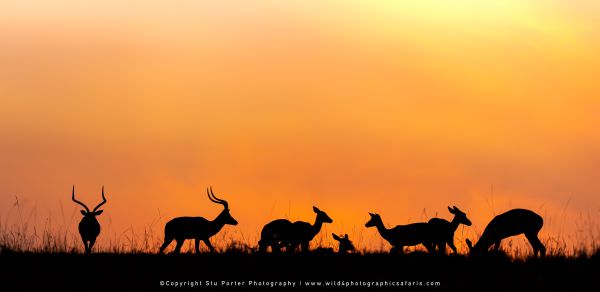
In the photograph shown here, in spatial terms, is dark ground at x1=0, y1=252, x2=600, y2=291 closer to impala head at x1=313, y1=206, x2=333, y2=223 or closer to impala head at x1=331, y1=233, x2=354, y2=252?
impala head at x1=331, y1=233, x2=354, y2=252

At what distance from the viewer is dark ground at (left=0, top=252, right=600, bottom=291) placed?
13703 mm

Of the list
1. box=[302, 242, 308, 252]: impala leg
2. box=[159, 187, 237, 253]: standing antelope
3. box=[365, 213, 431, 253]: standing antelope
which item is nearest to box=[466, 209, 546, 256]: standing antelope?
box=[365, 213, 431, 253]: standing antelope

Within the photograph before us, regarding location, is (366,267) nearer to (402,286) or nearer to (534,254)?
(402,286)

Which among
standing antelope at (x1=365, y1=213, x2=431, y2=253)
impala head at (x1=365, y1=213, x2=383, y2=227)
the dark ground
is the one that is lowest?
the dark ground

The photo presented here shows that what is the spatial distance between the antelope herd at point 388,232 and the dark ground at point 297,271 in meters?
1.83

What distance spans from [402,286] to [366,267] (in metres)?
1.60

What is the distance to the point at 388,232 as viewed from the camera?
21266 mm

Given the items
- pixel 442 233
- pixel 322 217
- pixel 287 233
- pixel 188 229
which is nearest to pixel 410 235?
pixel 442 233

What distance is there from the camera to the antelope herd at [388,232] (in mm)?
19297

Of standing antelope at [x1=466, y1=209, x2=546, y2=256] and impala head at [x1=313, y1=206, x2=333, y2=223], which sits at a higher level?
impala head at [x1=313, y1=206, x2=333, y2=223]

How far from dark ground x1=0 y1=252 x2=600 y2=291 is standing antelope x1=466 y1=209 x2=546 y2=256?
2735mm

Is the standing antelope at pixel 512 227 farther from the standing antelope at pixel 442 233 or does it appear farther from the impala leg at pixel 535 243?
the standing antelope at pixel 442 233

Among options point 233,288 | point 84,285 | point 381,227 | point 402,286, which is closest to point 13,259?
point 84,285

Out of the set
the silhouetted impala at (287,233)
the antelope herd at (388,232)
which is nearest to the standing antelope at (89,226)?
the antelope herd at (388,232)
